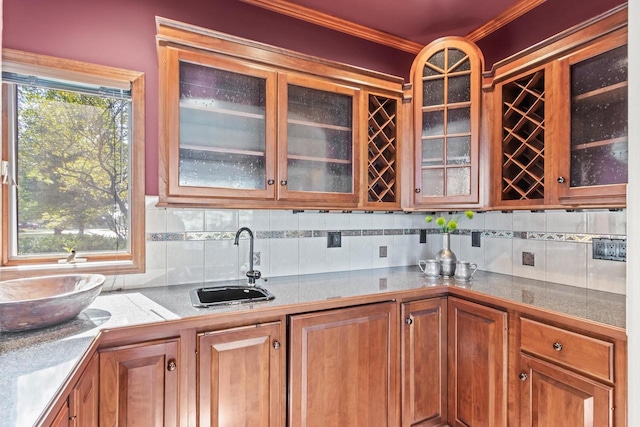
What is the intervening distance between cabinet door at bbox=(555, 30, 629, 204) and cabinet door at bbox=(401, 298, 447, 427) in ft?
3.04

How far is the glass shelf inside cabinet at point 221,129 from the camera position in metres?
1.71

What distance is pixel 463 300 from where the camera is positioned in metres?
1.94

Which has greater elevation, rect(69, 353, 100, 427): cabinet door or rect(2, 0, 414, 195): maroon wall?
rect(2, 0, 414, 195): maroon wall

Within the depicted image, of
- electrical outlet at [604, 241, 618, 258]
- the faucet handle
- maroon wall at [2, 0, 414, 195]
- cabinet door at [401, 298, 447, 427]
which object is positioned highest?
maroon wall at [2, 0, 414, 195]

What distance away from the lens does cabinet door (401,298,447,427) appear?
189cm

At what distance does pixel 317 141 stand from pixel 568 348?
1579 millimetres

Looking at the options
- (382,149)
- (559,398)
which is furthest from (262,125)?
(559,398)

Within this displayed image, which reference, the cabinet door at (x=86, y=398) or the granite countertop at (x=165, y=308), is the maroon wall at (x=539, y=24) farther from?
the cabinet door at (x=86, y=398)

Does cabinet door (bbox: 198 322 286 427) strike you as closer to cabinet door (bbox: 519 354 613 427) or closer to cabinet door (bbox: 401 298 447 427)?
cabinet door (bbox: 401 298 447 427)

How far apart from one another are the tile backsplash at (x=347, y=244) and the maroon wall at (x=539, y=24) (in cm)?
111

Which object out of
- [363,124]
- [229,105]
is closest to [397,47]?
[363,124]

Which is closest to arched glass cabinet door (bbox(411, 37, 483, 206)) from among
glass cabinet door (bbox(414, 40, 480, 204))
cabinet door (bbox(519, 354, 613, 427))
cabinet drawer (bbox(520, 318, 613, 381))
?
glass cabinet door (bbox(414, 40, 480, 204))

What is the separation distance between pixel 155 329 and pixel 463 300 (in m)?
1.58

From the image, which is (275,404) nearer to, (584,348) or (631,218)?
(584,348)
